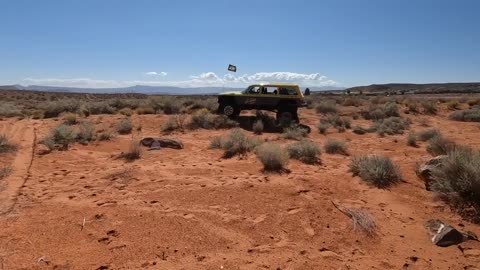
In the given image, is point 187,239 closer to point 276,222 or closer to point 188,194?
point 276,222

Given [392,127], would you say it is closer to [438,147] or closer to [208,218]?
[438,147]

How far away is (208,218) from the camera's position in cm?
570

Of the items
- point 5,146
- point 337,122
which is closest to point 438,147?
point 337,122

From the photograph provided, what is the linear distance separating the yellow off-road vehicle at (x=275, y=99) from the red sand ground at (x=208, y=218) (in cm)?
843

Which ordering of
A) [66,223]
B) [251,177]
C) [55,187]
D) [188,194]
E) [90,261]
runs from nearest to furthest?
1. [90,261]
2. [66,223]
3. [188,194]
4. [55,187]
5. [251,177]

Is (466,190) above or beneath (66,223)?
above

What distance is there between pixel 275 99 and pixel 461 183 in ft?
38.8

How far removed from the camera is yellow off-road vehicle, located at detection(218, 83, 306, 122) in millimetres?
17406

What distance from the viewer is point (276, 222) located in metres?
5.59

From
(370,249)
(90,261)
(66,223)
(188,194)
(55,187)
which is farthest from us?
(55,187)

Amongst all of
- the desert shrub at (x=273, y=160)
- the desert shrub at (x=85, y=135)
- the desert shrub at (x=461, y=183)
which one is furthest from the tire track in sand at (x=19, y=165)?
the desert shrub at (x=461, y=183)

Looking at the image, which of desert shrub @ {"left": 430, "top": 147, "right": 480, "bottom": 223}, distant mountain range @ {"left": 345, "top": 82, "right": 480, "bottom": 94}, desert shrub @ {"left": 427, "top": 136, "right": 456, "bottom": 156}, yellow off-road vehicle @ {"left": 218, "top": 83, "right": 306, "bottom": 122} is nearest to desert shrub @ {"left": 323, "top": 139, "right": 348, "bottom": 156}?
desert shrub @ {"left": 427, "top": 136, "right": 456, "bottom": 156}

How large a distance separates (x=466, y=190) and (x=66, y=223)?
243 inches

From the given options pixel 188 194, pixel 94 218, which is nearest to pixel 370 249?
pixel 188 194
